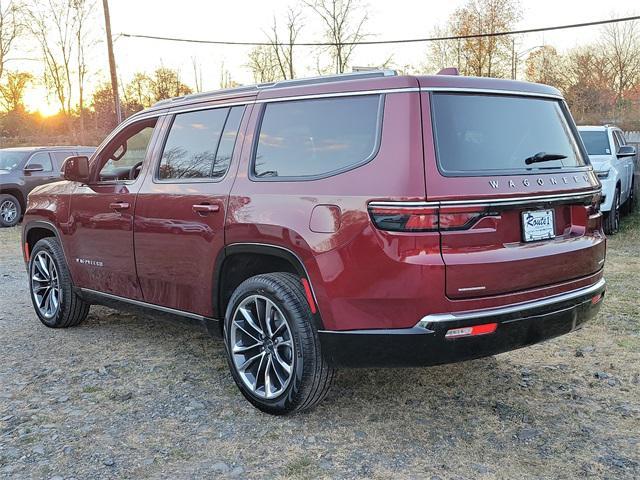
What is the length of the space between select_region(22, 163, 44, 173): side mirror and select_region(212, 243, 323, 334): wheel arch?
38.2ft

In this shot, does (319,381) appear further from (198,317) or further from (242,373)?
(198,317)

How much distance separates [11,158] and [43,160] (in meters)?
0.74

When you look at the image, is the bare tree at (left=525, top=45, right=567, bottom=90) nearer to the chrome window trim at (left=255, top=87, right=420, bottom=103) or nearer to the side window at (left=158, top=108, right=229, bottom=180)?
the side window at (left=158, top=108, right=229, bottom=180)

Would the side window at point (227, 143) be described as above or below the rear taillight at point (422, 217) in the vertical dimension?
above

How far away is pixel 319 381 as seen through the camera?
10.9 ft

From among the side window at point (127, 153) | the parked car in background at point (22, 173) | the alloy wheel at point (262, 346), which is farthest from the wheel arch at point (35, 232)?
the parked car in background at point (22, 173)

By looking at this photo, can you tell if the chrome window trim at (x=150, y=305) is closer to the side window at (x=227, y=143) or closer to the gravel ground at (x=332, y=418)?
the gravel ground at (x=332, y=418)

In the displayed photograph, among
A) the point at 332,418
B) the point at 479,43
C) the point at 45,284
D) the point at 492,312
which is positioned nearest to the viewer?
the point at 492,312

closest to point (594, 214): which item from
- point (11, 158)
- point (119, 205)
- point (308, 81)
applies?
point (308, 81)

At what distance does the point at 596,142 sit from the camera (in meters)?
10.7

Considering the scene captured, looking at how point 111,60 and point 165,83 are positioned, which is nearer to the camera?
point 111,60

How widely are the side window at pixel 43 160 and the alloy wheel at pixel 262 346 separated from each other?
1197 cm

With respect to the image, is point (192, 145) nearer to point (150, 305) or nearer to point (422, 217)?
point (150, 305)

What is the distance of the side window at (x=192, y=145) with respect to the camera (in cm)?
398
